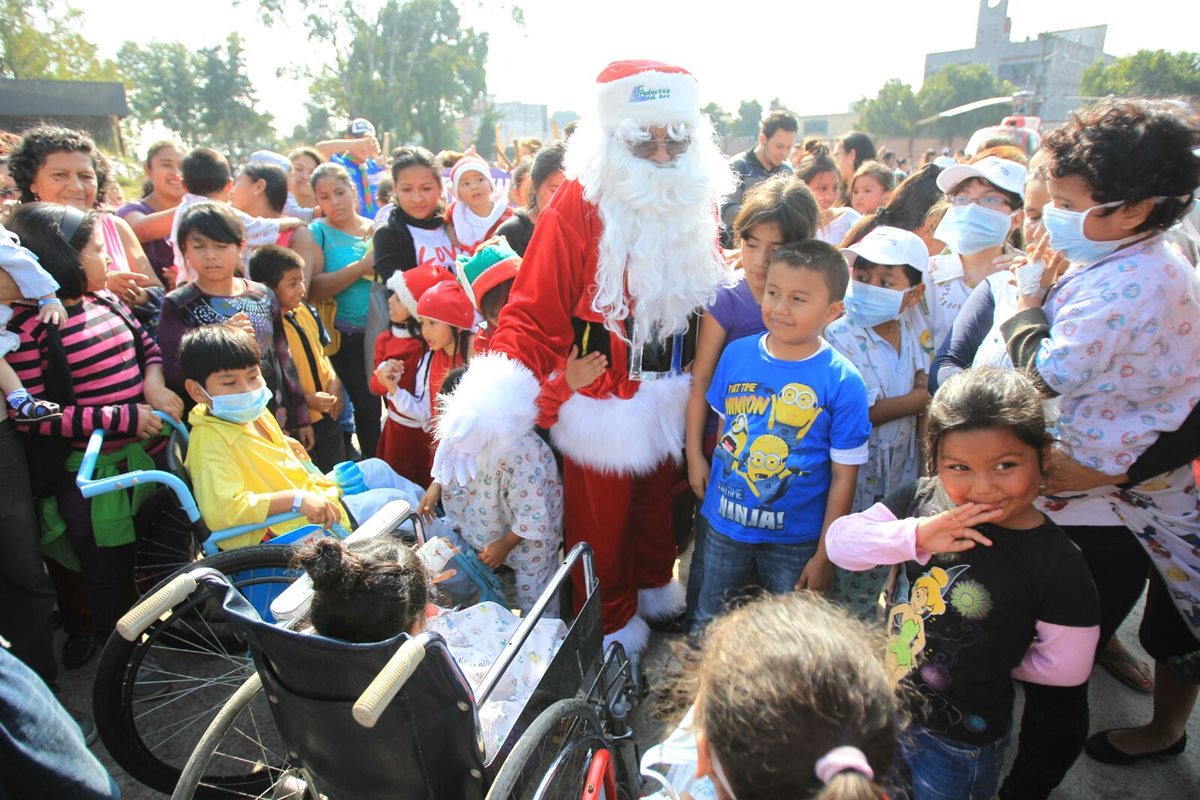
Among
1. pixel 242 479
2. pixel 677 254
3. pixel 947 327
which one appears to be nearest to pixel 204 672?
pixel 242 479

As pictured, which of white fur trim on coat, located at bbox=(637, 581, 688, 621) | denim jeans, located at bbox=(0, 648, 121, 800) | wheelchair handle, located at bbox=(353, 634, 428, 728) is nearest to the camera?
denim jeans, located at bbox=(0, 648, 121, 800)

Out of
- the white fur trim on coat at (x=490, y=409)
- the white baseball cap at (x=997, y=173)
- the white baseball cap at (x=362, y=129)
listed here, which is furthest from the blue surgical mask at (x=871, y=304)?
the white baseball cap at (x=362, y=129)

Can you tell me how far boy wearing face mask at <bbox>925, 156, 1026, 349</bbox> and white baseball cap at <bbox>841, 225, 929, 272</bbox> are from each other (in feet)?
1.21

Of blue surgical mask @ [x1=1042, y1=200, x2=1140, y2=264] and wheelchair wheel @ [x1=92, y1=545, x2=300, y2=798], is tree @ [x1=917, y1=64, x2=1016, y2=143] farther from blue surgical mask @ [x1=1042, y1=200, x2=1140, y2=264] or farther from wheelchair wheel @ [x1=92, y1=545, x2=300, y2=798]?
wheelchair wheel @ [x1=92, y1=545, x2=300, y2=798]

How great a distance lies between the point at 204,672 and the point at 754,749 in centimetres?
287

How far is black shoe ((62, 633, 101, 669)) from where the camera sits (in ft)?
9.86

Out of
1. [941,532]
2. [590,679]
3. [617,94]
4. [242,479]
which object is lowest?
[590,679]

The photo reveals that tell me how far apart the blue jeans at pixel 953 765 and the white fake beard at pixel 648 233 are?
1.54 metres

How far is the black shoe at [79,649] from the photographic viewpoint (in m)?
3.00

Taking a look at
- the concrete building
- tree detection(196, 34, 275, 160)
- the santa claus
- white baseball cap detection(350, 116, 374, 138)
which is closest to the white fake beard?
the santa claus

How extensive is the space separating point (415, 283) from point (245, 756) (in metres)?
2.15

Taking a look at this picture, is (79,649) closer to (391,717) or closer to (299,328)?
(299,328)

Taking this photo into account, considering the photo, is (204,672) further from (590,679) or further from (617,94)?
(617,94)

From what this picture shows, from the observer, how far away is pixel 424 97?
4312cm
